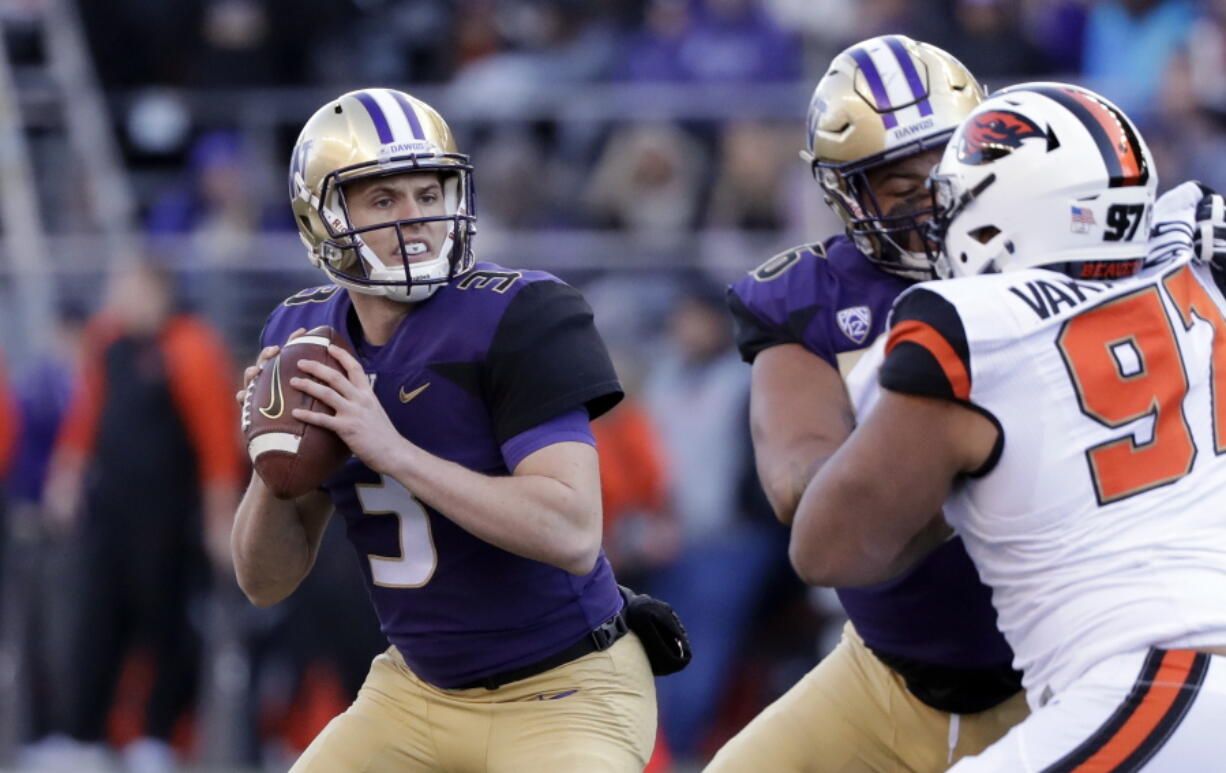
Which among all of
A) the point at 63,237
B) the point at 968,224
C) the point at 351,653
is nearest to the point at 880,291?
the point at 968,224

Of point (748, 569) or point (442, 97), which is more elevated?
point (442, 97)

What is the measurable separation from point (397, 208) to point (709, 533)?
4.25 meters

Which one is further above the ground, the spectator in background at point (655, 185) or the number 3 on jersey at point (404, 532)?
the number 3 on jersey at point (404, 532)

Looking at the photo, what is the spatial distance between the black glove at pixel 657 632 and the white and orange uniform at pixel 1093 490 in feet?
2.78

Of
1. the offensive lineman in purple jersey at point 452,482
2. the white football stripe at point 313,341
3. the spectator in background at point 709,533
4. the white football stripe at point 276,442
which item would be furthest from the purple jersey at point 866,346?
the spectator in background at point 709,533

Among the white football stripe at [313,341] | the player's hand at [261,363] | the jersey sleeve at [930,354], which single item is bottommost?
the player's hand at [261,363]

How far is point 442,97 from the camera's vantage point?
8.85 m

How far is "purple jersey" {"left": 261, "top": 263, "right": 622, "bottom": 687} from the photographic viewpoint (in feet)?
10.6

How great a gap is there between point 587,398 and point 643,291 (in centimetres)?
468

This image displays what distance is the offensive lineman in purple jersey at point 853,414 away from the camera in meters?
3.48

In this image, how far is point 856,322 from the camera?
3561 millimetres

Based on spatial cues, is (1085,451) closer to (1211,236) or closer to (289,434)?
(1211,236)

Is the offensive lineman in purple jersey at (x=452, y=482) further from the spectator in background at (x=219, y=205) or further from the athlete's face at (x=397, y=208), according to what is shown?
the spectator in background at (x=219, y=205)

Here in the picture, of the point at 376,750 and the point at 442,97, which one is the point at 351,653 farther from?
the point at 376,750
